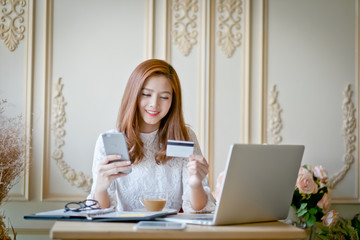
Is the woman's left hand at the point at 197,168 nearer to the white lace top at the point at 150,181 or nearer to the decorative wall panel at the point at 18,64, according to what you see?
the white lace top at the point at 150,181

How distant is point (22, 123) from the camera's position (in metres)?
3.16

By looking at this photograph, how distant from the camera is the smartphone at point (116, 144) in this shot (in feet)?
5.42

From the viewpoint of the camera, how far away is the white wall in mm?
3201

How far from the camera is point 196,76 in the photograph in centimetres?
338

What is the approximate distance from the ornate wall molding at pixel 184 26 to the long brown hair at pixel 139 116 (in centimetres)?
120

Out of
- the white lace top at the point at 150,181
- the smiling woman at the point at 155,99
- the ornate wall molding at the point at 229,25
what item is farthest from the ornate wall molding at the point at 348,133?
the smiling woman at the point at 155,99

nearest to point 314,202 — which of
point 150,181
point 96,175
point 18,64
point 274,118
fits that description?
point 274,118

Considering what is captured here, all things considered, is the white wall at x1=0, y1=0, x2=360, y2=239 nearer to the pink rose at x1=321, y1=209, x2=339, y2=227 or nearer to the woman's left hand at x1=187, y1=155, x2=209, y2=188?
the pink rose at x1=321, y1=209, x2=339, y2=227

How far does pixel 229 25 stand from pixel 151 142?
5.00ft

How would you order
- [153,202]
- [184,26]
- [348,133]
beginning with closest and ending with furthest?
[153,202]
[184,26]
[348,133]

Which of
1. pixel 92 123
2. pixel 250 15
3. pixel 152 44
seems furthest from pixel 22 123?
pixel 250 15

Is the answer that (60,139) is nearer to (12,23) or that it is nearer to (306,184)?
(12,23)

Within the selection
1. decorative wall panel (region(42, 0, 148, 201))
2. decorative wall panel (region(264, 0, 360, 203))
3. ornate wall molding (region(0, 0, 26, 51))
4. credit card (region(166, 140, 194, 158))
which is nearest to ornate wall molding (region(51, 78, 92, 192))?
decorative wall panel (region(42, 0, 148, 201))

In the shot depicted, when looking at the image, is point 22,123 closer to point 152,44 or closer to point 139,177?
point 152,44
